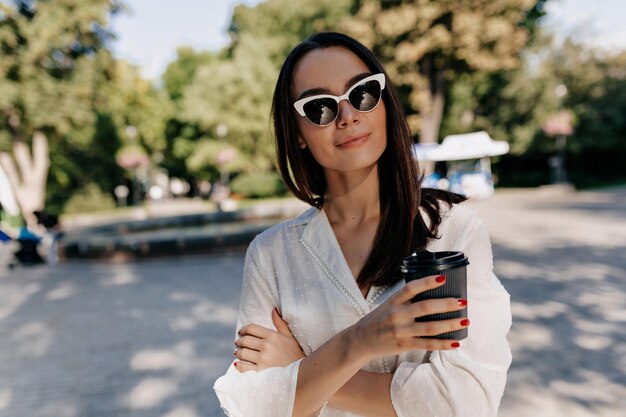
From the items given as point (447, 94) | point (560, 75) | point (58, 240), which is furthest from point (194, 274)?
point (560, 75)

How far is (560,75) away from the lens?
32.3 m

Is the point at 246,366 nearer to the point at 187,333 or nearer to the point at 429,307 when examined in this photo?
the point at 429,307

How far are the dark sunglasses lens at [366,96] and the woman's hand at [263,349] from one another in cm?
72

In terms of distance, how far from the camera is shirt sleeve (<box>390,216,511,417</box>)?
134cm

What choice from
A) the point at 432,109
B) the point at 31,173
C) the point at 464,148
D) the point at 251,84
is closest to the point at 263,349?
the point at 432,109

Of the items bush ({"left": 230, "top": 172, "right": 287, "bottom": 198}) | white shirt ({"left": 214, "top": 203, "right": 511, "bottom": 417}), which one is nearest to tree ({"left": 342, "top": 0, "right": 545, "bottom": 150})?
bush ({"left": 230, "top": 172, "right": 287, "bottom": 198})

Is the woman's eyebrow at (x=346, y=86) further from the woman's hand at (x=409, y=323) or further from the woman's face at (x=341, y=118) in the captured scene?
the woman's hand at (x=409, y=323)

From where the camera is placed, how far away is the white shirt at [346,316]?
53.0 inches

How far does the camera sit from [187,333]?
6570 mm

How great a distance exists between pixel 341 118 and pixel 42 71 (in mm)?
26197

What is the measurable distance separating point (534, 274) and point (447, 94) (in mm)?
25768

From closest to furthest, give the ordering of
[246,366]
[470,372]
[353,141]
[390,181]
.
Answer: [470,372] < [246,366] < [353,141] < [390,181]

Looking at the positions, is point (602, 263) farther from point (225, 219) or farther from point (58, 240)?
point (225, 219)

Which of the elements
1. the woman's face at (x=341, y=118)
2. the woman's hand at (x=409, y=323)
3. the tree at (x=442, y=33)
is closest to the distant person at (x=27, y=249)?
the woman's face at (x=341, y=118)
